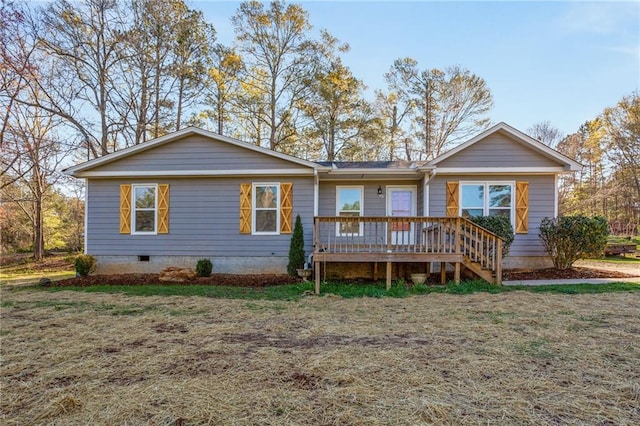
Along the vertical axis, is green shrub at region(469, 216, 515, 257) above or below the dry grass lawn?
above

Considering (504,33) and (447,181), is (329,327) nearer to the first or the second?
(447,181)

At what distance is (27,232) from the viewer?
19.9 m

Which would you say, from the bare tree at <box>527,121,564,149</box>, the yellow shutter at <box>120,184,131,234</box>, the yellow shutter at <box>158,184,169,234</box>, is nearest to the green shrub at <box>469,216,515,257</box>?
the yellow shutter at <box>158,184,169,234</box>

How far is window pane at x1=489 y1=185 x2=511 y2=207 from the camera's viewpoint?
958 cm

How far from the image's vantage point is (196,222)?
974 centimetres

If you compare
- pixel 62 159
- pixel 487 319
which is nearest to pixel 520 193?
pixel 487 319

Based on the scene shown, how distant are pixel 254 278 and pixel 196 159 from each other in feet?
12.3

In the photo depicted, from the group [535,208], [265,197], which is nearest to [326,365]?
[265,197]

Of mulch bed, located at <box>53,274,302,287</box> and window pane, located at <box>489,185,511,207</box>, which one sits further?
window pane, located at <box>489,185,511,207</box>

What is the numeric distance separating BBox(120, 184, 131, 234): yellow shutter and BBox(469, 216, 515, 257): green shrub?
9552 mm

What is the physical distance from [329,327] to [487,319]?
2345 millimetres

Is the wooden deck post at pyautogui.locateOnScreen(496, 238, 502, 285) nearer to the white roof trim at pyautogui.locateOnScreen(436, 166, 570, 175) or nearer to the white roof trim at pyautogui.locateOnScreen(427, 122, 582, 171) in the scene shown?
the white roof trim at pyautogui.locateOnScreen(436, 166, 570, 175)

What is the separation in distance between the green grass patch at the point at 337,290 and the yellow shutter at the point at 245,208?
207 cm

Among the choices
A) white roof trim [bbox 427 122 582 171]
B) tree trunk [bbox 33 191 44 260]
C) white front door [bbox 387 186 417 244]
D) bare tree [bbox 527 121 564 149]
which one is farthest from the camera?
bare tree [bbox 527 121 564 149]
